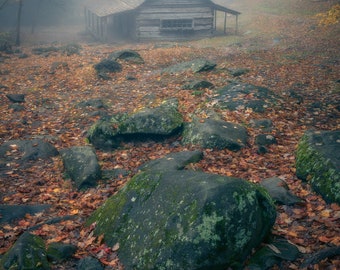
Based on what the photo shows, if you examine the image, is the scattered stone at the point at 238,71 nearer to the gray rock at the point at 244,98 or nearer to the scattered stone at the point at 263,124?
the gray rock at the point at 244,98

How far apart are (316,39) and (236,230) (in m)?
19.5

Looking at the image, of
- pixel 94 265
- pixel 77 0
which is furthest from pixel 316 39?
pixel 77 0

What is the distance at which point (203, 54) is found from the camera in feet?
59.4

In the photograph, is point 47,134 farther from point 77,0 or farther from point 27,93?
point 77,0

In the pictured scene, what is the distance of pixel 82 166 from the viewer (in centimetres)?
665

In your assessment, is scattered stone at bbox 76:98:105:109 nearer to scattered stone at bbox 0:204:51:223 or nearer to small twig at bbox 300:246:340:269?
scattered stone at bbox 0:204:51:223

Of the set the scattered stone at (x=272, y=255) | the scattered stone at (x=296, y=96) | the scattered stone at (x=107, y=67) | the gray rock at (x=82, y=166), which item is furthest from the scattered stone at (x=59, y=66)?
the scattered stone at (x=272, y=255)

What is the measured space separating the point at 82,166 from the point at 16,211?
1620 mm

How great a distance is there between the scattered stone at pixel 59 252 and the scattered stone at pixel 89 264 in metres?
0.25

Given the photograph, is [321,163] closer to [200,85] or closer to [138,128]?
[138,128]

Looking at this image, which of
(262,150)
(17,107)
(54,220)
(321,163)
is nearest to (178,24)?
(17,107)

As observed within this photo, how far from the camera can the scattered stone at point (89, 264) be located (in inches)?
152

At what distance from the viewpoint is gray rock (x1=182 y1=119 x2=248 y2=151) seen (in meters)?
7.03

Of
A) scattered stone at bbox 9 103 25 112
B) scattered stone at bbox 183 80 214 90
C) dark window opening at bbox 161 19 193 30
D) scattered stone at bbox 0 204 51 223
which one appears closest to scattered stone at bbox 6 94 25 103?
scattered stone at bbox 9 103 25 112
